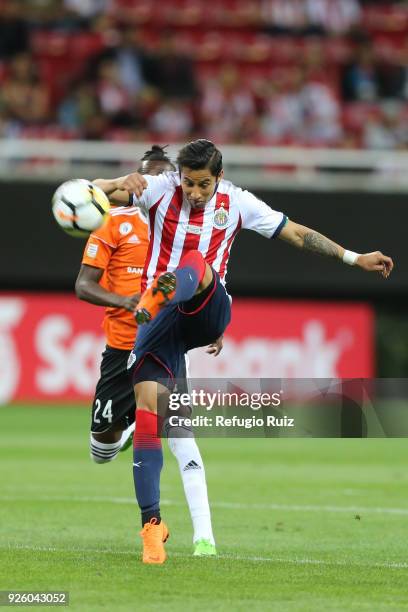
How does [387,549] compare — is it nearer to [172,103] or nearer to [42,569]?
[42,569]

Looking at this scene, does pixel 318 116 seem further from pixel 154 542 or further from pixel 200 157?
pixel 154 542

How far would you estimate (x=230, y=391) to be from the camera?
6.88 metres

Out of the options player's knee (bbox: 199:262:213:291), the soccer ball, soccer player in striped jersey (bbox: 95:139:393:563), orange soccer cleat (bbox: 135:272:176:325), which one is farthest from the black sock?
the soccer ball

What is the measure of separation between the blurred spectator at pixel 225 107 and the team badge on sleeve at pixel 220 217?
12.6 metres

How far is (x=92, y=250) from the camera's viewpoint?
8219 millimetres

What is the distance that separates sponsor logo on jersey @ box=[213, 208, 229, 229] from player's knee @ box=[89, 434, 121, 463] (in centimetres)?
234

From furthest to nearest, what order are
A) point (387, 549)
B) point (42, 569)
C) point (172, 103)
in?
point (172, 103) → point (387, 549) → point (42, 569)

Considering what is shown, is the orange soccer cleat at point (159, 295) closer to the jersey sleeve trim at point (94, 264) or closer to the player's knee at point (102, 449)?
the jersey sleeve trim at point (94, 264)

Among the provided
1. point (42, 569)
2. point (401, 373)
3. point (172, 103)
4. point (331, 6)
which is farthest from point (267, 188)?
point (42, 569)

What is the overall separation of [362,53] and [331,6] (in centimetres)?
119

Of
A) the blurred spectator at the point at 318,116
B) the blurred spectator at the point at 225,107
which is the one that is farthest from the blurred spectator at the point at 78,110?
the blurred spectator at the point at 318,116

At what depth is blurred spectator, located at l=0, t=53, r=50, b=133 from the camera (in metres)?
18.8

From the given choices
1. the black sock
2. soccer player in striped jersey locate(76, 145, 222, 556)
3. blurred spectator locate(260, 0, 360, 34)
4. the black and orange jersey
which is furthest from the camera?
blurred spectator locate(260, 0, 360, 34)

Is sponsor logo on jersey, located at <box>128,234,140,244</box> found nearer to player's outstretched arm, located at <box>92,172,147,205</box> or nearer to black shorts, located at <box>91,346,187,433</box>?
black shorts, located at <box>91,346,187,433</box>
